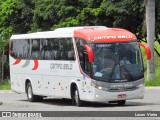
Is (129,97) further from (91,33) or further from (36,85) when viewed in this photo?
(36,85)

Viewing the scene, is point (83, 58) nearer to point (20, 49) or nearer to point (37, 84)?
point (37, 84)

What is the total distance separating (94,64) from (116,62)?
868 millimetres

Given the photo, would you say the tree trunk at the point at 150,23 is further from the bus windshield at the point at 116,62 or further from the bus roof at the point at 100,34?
the bus windshield at the point at 116,62

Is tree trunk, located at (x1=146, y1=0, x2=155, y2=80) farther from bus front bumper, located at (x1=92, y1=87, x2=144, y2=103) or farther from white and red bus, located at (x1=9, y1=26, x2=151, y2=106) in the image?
bus front bumper, located at (x1=92, y1=87, x2=144, y2=103)

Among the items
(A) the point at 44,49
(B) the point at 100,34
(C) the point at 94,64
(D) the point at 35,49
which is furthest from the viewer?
(D) the point at 35,49

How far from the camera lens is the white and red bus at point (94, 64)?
23.3m

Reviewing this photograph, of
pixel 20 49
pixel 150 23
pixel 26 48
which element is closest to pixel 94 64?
pixel 26 48

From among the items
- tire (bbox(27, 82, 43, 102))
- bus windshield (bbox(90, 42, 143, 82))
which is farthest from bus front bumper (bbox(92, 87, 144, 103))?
tire (bbox(27, 82, 43, 102))

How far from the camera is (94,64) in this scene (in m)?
23.3

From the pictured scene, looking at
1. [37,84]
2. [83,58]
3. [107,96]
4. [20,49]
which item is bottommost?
[37,84]

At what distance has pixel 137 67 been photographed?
23844 millimetres

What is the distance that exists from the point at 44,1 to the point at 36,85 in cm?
2619

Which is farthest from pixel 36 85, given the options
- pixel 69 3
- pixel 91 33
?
pixel 69 3

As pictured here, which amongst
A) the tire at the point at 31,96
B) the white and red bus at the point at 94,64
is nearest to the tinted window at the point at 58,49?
the white and red bus at the point at 94,64
